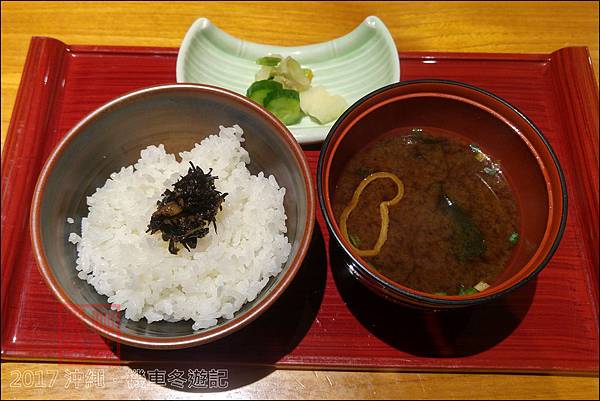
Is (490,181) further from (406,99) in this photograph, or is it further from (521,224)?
(406,99)

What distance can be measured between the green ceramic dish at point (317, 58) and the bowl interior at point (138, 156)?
615 millimetres

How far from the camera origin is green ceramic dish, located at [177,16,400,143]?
8.48 ft

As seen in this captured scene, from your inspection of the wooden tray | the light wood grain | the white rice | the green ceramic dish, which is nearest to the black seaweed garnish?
the white rice

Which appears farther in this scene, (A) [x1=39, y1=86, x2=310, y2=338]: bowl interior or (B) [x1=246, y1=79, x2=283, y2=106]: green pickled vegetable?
(B) [x1=246, y1=79, x2=283, y2=106]: green pickled vegetable

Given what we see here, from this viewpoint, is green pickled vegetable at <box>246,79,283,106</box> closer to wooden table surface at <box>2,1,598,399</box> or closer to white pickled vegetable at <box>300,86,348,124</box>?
white pickled vegetable at <box>300,86,348,124</box>

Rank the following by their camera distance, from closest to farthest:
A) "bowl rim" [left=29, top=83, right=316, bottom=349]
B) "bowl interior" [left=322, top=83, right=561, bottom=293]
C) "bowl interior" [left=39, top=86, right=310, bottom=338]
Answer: "bowl rim" [left=29, top=83, right=316, bottom=349]
"bowl interior" [left=39, top=86, right=310, bottom=338]
"bowl interior" [left=322, top=83, right=561, bottom=293]

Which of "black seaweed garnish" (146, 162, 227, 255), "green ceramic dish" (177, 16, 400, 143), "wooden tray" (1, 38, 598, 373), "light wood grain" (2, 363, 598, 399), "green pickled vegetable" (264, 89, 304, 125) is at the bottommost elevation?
"light wood grain" (2, 363, 598, 399)

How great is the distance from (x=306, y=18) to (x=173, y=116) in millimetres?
1376

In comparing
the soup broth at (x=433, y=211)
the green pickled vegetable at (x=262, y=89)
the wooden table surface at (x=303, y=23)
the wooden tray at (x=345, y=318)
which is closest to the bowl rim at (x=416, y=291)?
the soup broth at (x=433, y=211)

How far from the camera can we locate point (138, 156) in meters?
2.13

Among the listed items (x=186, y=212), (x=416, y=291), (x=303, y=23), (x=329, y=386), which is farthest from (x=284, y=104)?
(x=329, y=386)

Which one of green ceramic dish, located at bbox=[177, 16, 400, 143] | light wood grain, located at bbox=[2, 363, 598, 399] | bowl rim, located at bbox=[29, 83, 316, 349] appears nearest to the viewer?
bowl rim, located at bbox=[29, 83, 316, 349]

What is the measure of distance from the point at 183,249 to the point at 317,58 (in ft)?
5.00

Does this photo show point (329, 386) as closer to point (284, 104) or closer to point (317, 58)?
point (284, 104)
